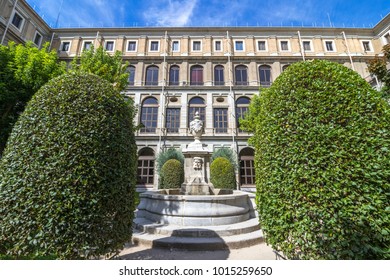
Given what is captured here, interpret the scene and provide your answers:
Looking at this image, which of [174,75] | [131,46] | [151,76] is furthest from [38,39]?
[174,75]

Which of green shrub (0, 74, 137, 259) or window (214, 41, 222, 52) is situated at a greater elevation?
window (214, 41, 222, 52)

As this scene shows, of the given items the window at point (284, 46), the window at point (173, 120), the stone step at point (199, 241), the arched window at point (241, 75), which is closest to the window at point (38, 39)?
the window at point (173, 120)

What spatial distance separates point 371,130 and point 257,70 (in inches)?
883

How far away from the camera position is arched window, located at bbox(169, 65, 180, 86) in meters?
22.4

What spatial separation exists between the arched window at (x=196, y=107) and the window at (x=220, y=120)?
1407 mm

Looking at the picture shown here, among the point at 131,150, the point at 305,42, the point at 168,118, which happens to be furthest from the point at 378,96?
the point at 305,42

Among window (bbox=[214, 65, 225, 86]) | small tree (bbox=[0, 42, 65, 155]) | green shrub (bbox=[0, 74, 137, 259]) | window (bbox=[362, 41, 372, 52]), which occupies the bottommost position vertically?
green shrub (bbox=[0, 74, 137, 259])

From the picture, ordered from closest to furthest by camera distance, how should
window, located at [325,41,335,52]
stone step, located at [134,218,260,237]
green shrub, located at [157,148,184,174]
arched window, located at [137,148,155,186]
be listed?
1. stone step, located at [134,218,260,237]
2. green shrub, located at [157,148,184,174]
3. arched window, located at [137,148,155,186]
4. window, located at [325,41,335,52]

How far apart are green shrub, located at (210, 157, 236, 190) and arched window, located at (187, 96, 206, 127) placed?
8144 millimetres

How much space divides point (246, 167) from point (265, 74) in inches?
→ 463

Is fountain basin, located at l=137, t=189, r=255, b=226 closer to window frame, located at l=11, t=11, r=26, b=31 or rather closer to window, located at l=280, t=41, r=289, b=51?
window, located at l=280, t=41, r=289, b=51

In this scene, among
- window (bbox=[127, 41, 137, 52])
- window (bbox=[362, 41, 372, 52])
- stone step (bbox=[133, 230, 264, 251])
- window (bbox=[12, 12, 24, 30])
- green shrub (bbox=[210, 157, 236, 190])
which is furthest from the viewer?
window (bbox=[127, 41, 137, 52])

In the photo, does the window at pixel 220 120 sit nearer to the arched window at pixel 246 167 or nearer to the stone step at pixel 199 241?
the arched window at pixel 246 167

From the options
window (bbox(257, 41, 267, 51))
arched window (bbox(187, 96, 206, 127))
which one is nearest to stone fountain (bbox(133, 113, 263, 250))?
arched window (bbox(187, 96, 206, 127))
